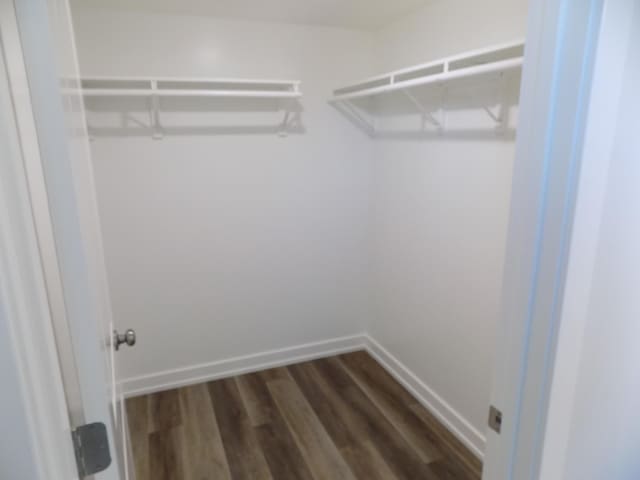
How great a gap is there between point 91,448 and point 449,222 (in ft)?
6.23

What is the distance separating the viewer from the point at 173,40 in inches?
90.8

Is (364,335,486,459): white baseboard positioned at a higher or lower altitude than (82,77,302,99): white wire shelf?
lower

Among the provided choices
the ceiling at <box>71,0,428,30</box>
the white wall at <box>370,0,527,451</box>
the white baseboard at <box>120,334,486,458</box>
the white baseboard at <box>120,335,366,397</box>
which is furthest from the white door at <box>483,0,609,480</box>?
the white baseboard at <box>120,335,366,397</box>

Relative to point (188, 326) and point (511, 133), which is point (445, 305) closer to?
point (511, 133)

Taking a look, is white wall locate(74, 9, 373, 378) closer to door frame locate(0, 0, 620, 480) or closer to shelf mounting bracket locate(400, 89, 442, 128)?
shelf mounting bracket locate(400, 89, 442, 128)

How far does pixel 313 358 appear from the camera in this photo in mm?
3068

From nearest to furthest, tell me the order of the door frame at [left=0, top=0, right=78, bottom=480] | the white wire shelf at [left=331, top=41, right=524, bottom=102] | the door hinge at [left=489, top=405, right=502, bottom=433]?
the door frame at [left=0, top=0, right=78, bottom=480] → the door hinge at [left=489, top=405, right=502, bottom=433] → the white wire shelf at [left=331, top=41, right=524, bottom=102]

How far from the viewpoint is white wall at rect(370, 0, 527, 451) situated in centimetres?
188

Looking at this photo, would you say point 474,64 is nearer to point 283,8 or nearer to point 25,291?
point 283,8

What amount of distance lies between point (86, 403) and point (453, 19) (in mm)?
2144

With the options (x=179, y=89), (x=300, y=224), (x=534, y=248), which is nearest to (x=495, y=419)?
(x=534, y=248)

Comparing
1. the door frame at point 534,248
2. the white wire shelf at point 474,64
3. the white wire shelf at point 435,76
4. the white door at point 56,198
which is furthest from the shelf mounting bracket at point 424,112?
the white door at point 56,198

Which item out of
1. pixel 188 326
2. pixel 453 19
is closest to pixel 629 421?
pixel 453 19

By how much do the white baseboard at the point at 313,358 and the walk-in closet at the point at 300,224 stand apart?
0.04ft
